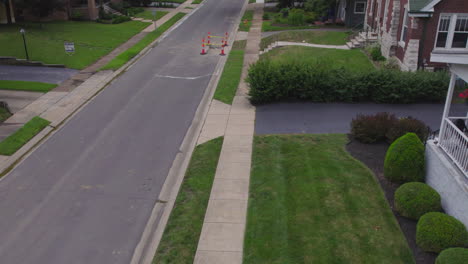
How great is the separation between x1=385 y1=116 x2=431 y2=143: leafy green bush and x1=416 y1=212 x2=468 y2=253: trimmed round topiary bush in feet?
17.9

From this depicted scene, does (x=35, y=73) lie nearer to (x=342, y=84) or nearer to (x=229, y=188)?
(x=342, y=84)

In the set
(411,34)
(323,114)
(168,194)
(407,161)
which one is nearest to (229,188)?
(168,194)

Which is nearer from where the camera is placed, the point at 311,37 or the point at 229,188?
the point at 229,188

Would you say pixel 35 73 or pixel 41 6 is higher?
pixel 41 6

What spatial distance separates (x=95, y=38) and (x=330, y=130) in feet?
80.8

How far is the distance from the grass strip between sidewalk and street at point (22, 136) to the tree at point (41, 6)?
23.2m

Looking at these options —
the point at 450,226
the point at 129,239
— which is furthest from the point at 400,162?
the point at 129,239

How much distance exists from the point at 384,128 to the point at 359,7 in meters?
26.4

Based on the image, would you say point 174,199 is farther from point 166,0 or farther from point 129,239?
point 166,0

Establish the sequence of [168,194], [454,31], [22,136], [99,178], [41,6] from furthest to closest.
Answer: [41,6]
[454,31]
[22,136]
[99,178]
[168,194]

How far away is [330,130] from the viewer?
59.1 ft

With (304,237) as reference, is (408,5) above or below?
above

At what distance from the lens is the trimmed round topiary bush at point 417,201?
11.6 metres

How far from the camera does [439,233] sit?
10.3 meters
